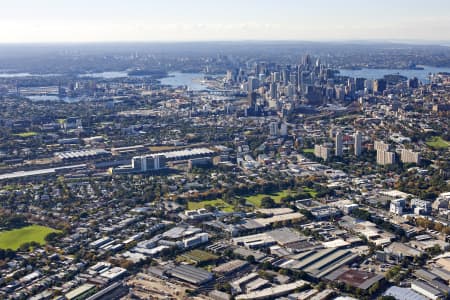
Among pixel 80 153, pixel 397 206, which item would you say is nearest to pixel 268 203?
pixel 397 206

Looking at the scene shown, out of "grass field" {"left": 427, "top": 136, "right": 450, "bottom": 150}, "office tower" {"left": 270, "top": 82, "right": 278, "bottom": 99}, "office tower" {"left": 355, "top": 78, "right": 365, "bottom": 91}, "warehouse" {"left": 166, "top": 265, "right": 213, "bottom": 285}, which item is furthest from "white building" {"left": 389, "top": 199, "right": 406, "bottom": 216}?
"office tower" {"left": 355, "top": 78, "right": 365, "bottom": 91}

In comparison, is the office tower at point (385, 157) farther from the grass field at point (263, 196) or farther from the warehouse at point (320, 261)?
the warehouse at point (320, 261)

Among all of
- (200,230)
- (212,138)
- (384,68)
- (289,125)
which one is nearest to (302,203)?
(200,230)

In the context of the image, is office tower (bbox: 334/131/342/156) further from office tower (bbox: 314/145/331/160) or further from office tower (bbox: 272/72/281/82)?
office tower (bbox: 272/72/281/82)

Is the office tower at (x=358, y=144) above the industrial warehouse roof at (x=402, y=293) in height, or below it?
above

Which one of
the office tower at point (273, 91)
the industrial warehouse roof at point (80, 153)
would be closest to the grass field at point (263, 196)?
the industrial warehouse roof at point (80, 153)
